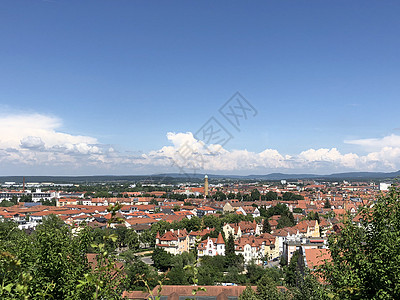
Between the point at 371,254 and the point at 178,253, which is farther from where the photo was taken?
the point at 178,253

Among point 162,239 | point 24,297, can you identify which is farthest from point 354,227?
point 162,239

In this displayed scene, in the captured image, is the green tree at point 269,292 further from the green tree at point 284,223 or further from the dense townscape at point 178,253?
the green tree at point 284,223

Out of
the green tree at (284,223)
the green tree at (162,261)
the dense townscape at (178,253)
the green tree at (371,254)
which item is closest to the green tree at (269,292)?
the dense townscape at (178,253)

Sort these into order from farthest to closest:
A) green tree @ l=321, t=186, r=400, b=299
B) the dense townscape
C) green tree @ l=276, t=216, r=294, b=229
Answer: green tree @ l=276, t=216, r=294, b=229 → green tree @ l=321, t=186, r=400, b=299 → the dense townscape

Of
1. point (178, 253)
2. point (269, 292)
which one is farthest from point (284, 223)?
point (269, 292)

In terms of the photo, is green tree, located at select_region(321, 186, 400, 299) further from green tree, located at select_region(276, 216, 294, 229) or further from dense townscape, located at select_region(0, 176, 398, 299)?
green tree, located at select_region(276, 216, 294, 229)

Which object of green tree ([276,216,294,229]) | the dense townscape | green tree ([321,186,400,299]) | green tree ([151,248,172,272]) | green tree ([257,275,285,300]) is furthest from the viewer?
green tree ([276,216,294,229])

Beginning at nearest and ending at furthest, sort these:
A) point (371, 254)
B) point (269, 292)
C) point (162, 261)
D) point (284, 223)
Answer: point (371, 254)
point (269, 292)
point (162, 261)
point (284, 223)

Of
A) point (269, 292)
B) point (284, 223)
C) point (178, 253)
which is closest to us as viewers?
point (269, 292)

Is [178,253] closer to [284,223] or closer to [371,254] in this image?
[284,223]

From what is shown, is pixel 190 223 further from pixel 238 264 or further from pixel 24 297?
pixel 24 297

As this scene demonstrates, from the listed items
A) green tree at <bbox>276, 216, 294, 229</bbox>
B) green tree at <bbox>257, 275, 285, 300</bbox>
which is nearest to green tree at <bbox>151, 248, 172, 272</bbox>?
green tree at <bbox>257, 275, 285, 300</bbox>
